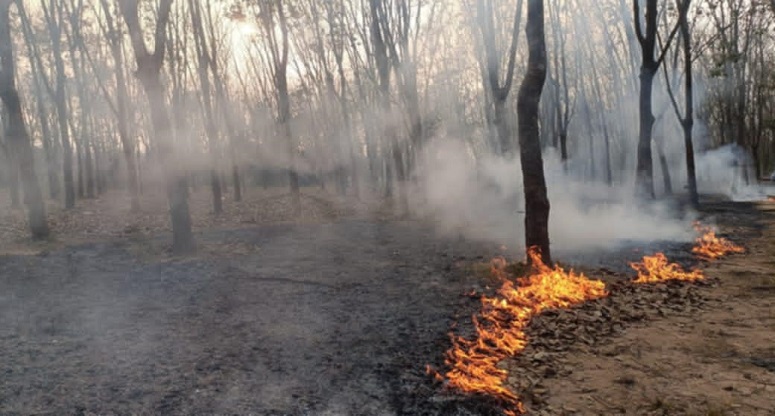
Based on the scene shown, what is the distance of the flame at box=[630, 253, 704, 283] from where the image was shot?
8.12 meters

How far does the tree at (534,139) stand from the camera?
8.20 meters

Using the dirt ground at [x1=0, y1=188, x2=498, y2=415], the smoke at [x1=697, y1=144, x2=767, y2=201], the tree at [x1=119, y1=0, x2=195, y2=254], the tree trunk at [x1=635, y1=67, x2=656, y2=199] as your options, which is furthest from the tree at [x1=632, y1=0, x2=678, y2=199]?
the tree at [x1=119, y1=0, x2=195, y2=254]

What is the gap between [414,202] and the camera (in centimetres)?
2314

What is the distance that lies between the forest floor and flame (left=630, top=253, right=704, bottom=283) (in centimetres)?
32

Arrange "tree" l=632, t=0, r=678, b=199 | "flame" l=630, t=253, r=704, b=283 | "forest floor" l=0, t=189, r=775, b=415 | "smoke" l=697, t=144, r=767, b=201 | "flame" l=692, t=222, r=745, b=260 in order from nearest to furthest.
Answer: "forest floor" l=0, t=189, r=775, b=415 → "flame" l=630, t=253, r=704, b=283 → "flame" l=692, t=222, r=745, b=260 → "tree" l=632, t=0, r=678, b=199 → "smoke" l=697, t=144, r=767, b=201

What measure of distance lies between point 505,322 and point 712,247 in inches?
280

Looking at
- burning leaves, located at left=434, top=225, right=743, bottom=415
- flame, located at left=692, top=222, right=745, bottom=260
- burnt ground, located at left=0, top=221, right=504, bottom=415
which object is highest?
burnt ground, located at left=0, top=221, right=504, bottom=415

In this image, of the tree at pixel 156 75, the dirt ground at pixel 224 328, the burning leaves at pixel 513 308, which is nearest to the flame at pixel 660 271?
the burning leaves at pixel 513 308

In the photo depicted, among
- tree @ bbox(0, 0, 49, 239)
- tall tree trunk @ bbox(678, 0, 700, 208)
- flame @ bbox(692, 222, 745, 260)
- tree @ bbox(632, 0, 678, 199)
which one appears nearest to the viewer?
flame @ bbox(692, 222, 745, 260)

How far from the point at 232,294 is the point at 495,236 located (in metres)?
7.78

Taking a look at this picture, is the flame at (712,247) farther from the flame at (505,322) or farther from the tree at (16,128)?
the tree at (16,128)

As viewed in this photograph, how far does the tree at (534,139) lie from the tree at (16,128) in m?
11.9

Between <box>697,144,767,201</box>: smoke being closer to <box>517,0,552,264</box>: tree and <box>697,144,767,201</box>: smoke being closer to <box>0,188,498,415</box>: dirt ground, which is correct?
<box>517,0,552,264</box>: tree

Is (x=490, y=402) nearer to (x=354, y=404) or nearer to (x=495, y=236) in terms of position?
(x=354, y=404)
